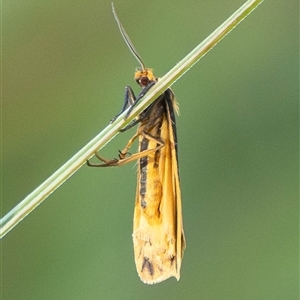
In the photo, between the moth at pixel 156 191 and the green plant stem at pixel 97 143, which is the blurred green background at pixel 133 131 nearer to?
the moth at pixel 156 191

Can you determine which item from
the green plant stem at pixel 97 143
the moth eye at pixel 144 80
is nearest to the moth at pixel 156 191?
the moth eye at pixel 144 80

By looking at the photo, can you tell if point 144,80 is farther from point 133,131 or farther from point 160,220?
point 133,131

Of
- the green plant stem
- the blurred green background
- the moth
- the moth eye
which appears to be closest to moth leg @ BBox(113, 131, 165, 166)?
the moth

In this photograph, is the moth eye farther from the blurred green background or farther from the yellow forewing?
the blurred green background

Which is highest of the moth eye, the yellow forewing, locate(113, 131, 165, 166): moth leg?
the moth eye

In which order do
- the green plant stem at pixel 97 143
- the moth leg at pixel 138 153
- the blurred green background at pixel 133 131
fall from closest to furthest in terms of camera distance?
the green plant stem at pixel 97 143
the moth leg at pixel 138 153
the blurred green background at pixel 133 131

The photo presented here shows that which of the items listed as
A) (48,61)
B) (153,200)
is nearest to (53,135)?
(48,61)
